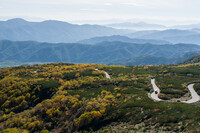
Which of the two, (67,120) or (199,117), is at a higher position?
(199,117)

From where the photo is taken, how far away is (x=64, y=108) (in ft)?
254

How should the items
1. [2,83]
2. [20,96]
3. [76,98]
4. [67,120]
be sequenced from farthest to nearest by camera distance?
1. [2,83]
2. [20,96]
3. [76,98]
4. [67,120]

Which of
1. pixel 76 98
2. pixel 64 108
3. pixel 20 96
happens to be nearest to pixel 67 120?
pixel 64 108

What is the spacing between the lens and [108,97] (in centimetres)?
7575

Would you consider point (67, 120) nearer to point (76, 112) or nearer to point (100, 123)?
point (76, 112)

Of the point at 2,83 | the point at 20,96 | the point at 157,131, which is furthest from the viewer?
the point at 2,83

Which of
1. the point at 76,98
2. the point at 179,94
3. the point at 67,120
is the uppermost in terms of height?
the point at 179,94

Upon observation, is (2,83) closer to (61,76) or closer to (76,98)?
(61,76)

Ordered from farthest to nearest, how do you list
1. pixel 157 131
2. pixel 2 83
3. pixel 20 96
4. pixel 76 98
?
pixel 2 83
pixel 20 96
pixel 76 98
pixel 157 131

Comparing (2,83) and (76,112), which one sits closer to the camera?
(76,112)

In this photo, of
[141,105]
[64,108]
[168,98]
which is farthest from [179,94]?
[64,108]

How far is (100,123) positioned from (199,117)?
30.4 metres

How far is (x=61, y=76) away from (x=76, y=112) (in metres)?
71.3

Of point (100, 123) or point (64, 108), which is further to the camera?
point (64, 108)
